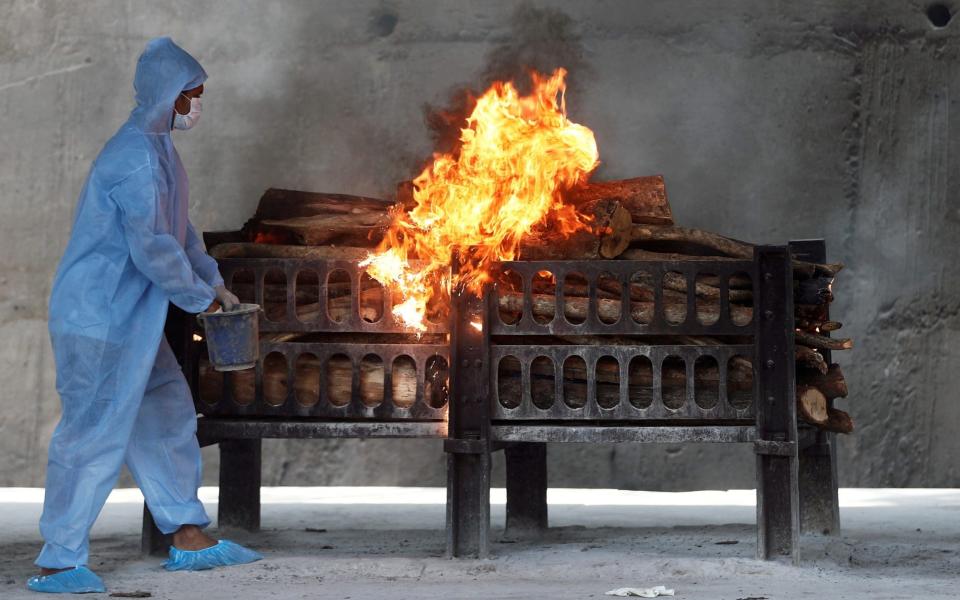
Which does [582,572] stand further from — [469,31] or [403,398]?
[469,31]

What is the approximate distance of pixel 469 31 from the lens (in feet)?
26.3

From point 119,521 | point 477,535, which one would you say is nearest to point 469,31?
point 119,521

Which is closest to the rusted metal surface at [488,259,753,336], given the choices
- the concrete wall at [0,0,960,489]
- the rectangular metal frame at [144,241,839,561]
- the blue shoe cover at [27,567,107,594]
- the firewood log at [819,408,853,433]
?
the rectangular metal frame at [144,241,839,561]

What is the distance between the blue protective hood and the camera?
465 cm

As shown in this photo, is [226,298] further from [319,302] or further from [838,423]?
[838,423]

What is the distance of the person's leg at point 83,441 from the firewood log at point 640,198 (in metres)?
1.78

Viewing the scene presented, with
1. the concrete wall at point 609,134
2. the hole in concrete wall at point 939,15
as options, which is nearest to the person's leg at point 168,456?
the concrete wall at point 609,134

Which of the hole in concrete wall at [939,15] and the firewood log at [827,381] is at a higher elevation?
the hole in concrete wall at [939,15]

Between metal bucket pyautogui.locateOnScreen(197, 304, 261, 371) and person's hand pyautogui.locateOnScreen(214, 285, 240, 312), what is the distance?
0.07 metres

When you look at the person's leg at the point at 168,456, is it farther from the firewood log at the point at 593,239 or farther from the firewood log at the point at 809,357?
the firewood log at the point at 809,357

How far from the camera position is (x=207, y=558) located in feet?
15.4

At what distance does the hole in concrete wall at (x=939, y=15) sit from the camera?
26.0 ft

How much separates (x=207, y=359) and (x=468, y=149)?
125 cm

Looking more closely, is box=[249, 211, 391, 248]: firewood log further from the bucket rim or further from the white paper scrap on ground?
the white paper scrap on ground
